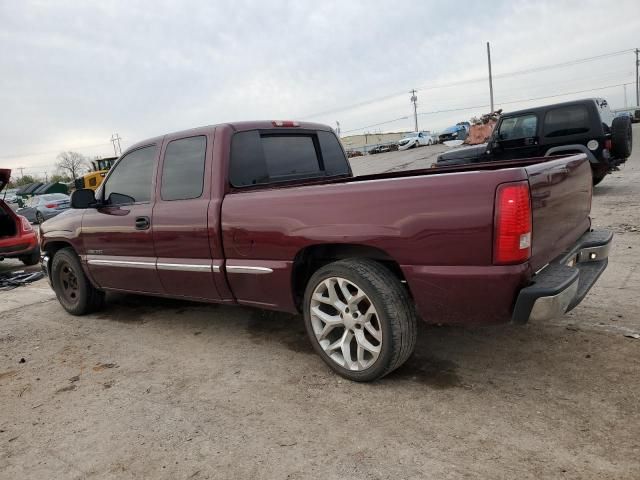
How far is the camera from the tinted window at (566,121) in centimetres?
932

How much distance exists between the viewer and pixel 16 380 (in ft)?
12.3

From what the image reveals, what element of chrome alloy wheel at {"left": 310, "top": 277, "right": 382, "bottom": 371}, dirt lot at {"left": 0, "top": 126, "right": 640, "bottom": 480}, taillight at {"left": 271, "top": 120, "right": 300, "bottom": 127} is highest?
taillight at {"left": 271, "top": 120, "right": 300, "bottom": 127}

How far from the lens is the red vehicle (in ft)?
27.0

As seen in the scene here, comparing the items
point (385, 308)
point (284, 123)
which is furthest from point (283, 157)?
point (385, 308)

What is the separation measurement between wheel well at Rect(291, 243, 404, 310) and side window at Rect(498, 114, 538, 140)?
7.99 m

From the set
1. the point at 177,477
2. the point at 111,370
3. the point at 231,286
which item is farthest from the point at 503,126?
the point at 177,477

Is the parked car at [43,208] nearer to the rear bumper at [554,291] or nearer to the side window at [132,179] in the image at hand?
the side window at [132,179]

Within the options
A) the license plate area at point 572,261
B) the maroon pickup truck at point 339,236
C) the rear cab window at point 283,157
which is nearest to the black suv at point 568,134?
the rear cab window at point 283,157

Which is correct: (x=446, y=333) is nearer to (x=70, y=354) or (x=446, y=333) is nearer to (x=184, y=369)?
(x=184, y=369)

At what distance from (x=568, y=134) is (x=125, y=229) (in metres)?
8.53

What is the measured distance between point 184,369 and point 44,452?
3.52 feet

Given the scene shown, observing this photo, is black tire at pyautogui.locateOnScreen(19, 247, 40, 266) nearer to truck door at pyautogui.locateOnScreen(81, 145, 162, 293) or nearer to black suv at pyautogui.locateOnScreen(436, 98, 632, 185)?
truck door at pyautogui.locateOnScreen(81, 145, 162, 293)

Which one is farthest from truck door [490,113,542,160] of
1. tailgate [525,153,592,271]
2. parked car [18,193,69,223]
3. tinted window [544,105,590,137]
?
parked car [18,193,69,223]

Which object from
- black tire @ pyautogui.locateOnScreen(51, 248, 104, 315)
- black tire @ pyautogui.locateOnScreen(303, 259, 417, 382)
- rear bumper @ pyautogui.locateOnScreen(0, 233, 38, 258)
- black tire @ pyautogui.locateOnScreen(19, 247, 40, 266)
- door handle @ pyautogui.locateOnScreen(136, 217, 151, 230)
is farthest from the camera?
black tire @ pyautogui.locateOnScreen(19, 247, 40, 266)
